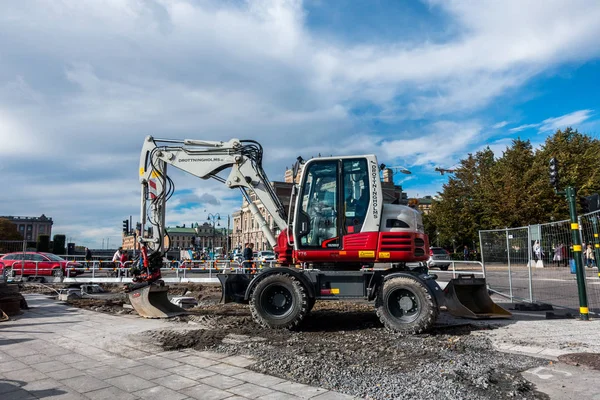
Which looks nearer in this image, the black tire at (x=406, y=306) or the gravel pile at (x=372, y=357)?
the gravel pile at (x=372, y=357)

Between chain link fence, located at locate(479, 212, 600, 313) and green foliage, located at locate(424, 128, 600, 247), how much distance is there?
77.3 ft

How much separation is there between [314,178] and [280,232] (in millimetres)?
1562

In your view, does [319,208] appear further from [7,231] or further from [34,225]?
[34,225]

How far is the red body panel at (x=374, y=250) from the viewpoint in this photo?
803cm

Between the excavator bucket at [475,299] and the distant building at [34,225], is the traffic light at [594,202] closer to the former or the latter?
the excavator bucket at [475,299]

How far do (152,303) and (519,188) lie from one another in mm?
33814

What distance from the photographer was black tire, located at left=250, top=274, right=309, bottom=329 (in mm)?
7926

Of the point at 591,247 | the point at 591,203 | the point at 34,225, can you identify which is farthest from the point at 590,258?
the point at 34,225

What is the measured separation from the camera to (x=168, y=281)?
19516 millimetres

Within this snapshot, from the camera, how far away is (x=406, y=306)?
7.77 meters

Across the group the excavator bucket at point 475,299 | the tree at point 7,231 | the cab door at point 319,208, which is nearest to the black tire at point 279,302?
the cab door at point 319,208

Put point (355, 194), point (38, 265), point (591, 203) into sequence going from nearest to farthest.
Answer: point (355, 194)
point (591, 203)
point (38, 265)

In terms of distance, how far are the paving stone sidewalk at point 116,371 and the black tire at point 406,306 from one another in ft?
9.80

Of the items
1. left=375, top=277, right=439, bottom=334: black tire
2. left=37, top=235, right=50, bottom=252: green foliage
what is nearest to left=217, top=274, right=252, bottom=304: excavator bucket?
left=375, top=277, right=439, bottom=334: black tire
